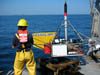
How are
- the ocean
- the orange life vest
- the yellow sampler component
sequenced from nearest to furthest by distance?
the orange life vest → the yellow sampler component → the ocean

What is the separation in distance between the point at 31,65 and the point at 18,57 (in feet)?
1.52

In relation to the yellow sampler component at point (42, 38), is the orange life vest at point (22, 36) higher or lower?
higher

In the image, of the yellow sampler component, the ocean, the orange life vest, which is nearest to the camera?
the orange life vest

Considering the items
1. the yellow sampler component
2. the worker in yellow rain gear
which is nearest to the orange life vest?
the worker in yellow rain gear

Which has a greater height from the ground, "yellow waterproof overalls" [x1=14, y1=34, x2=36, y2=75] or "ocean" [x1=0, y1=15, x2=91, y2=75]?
"yellow waterproof overalls" [x1=14, y1=34, x2=36, y2=75]

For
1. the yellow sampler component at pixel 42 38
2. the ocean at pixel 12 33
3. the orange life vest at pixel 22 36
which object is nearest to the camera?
the orange life vest at pixel 22 36

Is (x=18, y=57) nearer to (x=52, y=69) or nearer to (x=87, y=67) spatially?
(x=52, y=69)

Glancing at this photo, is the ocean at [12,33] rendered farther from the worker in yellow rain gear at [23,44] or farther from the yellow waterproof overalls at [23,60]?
the worker in yellow rain gear at [23,44]

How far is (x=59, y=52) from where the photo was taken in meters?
6.65

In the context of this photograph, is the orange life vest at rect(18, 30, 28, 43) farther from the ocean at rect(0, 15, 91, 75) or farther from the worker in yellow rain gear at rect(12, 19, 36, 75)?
the ocean at rect(0, 15, 91, 75)

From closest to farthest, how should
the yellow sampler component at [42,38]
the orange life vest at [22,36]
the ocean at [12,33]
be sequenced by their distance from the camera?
the orange life vest at [22,36], the yellow sampler component at [42,38], the ocean at [12,33]

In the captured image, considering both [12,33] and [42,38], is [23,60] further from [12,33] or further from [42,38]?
[12,33]

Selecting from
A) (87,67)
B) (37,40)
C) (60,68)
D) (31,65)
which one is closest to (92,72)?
(87,67)

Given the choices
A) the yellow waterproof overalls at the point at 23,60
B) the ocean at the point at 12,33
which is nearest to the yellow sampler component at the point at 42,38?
the ocean at the point at 12,33
